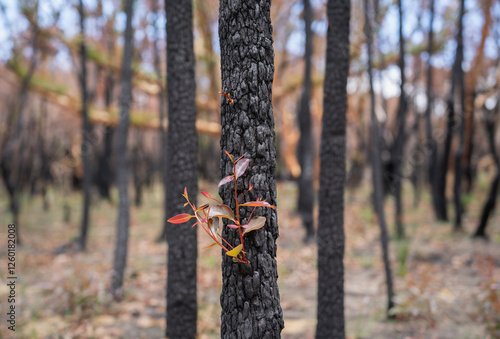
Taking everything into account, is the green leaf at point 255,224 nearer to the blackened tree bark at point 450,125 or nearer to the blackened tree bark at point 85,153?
the blackened tree bark at point 85,153

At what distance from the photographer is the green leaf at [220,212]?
177cm

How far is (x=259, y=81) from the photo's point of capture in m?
1.95

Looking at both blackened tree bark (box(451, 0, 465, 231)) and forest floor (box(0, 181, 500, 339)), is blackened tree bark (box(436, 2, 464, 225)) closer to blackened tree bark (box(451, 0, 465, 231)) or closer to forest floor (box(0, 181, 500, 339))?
blackened tree bark (box(451, 0, 465, 231))

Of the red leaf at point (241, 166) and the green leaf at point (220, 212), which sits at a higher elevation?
the red leaf at point (241, 166)

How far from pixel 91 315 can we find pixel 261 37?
14.4ft

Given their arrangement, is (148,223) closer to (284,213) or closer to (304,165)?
(284,213)

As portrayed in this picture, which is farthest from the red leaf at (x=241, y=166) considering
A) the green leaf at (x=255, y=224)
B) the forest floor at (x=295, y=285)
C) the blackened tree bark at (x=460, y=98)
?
the blackened tree bark at (x=460, y=98)

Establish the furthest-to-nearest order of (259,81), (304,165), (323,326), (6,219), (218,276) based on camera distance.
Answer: (6,219) → (304,165) → (218,276) → (323,326) → (259,81)

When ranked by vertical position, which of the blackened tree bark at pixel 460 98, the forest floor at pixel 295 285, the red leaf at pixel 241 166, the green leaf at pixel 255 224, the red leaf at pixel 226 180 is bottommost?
the forest floor at pixel 295 285

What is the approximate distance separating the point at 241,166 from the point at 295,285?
5011mm

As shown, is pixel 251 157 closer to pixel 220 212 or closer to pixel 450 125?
pixel 220 212

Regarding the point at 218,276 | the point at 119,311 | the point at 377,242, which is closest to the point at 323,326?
the point at 119,311

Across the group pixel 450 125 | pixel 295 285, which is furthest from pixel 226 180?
pixel 450 125

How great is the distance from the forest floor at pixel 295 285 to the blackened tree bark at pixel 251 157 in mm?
2504
